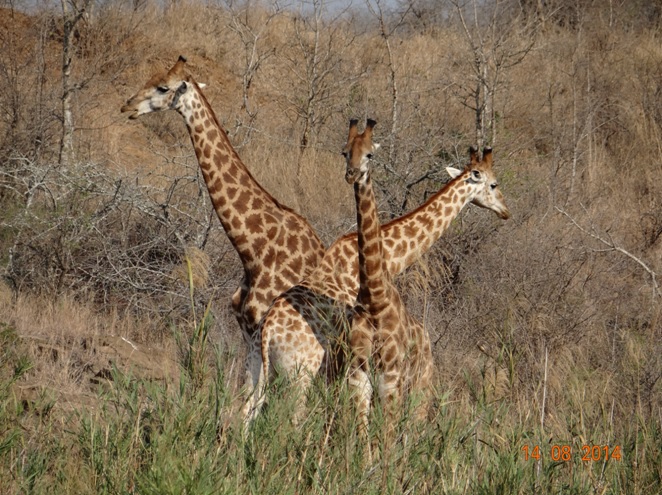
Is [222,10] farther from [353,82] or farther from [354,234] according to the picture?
[354,234]

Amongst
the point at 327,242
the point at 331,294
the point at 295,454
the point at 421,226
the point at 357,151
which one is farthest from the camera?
the point at 327,242

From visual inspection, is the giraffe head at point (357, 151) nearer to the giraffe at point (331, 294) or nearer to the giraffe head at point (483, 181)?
the giraffe at point (331, 294)

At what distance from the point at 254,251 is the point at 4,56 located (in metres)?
6.71

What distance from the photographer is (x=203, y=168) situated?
7.33m

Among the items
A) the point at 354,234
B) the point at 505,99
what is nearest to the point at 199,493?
the point at 354,234

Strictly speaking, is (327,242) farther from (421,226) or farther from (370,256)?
(370,256)

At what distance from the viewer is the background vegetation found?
4469 mm

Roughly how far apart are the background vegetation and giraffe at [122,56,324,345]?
44cm

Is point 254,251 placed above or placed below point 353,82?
below

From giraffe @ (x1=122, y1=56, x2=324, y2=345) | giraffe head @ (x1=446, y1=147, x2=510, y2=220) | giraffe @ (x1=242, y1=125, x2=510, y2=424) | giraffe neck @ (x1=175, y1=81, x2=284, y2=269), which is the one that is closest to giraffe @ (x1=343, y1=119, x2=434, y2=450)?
giraffe @ (x1=242, y1=125, x2=510, y2=424)

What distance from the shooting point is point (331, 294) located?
6.18 metres

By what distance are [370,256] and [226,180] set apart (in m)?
1.85
